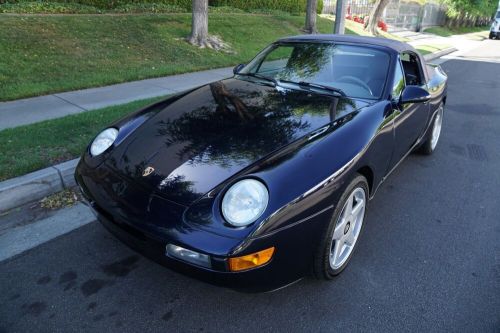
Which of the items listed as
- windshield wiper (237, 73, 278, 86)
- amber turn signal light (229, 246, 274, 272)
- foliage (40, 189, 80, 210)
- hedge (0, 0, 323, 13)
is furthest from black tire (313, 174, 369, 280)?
hedge (0, 0, 323, 13)

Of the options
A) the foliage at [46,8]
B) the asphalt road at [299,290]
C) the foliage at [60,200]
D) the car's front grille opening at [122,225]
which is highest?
the foliage at [46,8]

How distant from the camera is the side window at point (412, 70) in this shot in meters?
3.72

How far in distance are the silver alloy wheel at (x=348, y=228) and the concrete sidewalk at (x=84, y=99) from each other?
161 inches

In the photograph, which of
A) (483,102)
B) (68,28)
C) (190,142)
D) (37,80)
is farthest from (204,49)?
(190,142)

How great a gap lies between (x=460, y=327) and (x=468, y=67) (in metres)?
12.9

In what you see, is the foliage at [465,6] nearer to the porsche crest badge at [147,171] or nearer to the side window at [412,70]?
the side window at [412,70]

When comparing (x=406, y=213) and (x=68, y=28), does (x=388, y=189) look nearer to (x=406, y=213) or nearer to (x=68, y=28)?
(x=406, y=213)

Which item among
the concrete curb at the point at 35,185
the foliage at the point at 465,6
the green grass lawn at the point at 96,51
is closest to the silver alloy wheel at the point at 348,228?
the concrete curb at the point at 35,185

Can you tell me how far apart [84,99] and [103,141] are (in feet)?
11.6

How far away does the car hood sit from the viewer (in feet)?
7.18

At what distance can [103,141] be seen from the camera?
2711 mm

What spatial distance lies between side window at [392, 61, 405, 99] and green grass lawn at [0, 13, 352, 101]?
16.8ft

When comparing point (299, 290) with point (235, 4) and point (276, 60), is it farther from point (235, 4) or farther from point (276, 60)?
point (235, 4)

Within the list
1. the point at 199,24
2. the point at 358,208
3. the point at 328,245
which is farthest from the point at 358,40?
the point at 199,24
